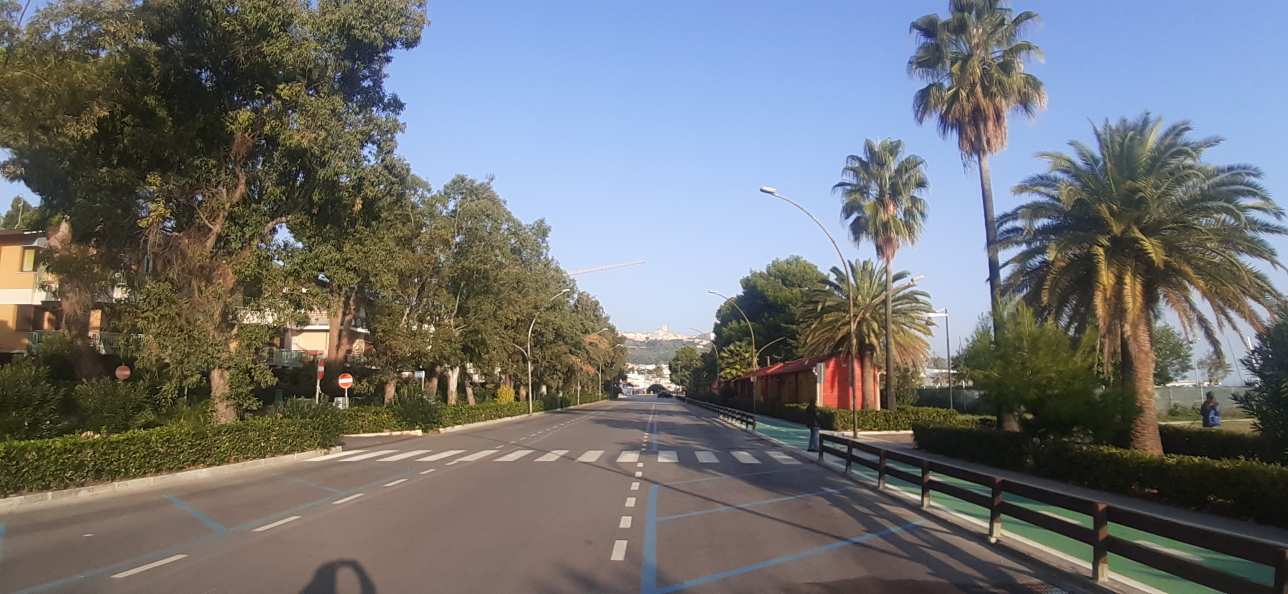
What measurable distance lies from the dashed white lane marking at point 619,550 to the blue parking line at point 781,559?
316mm

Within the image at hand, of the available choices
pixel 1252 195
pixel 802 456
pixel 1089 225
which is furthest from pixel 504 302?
pixel 1252 195

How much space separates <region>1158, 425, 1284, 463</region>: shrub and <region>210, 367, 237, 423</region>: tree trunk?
1006 inches

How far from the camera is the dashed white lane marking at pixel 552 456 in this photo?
23744mm

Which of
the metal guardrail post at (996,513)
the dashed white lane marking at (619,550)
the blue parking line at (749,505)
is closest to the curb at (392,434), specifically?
the blue parking line at (749,505)

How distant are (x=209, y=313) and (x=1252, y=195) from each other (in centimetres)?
2649

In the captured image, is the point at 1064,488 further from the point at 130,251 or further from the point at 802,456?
the point at 130,251

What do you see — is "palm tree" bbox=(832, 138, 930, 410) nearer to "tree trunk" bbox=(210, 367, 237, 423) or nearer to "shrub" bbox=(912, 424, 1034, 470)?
"shrub" bbox=(912, 424, 1034, 470)

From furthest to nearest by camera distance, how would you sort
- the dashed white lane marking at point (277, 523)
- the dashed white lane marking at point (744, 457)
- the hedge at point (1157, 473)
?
the dashed white lane marking at point (744, 457) < the hedge at point (1157, 473) < the dashed white lane marking at point (277, 523)

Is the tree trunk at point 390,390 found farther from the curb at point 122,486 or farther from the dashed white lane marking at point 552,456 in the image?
the curb at point 122,486

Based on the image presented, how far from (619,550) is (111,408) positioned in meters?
24.8

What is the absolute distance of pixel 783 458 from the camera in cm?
2527

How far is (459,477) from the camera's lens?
18.9 meters

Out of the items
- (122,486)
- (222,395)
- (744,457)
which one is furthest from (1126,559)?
(222,395)

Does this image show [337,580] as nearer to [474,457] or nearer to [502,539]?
[502,539]
